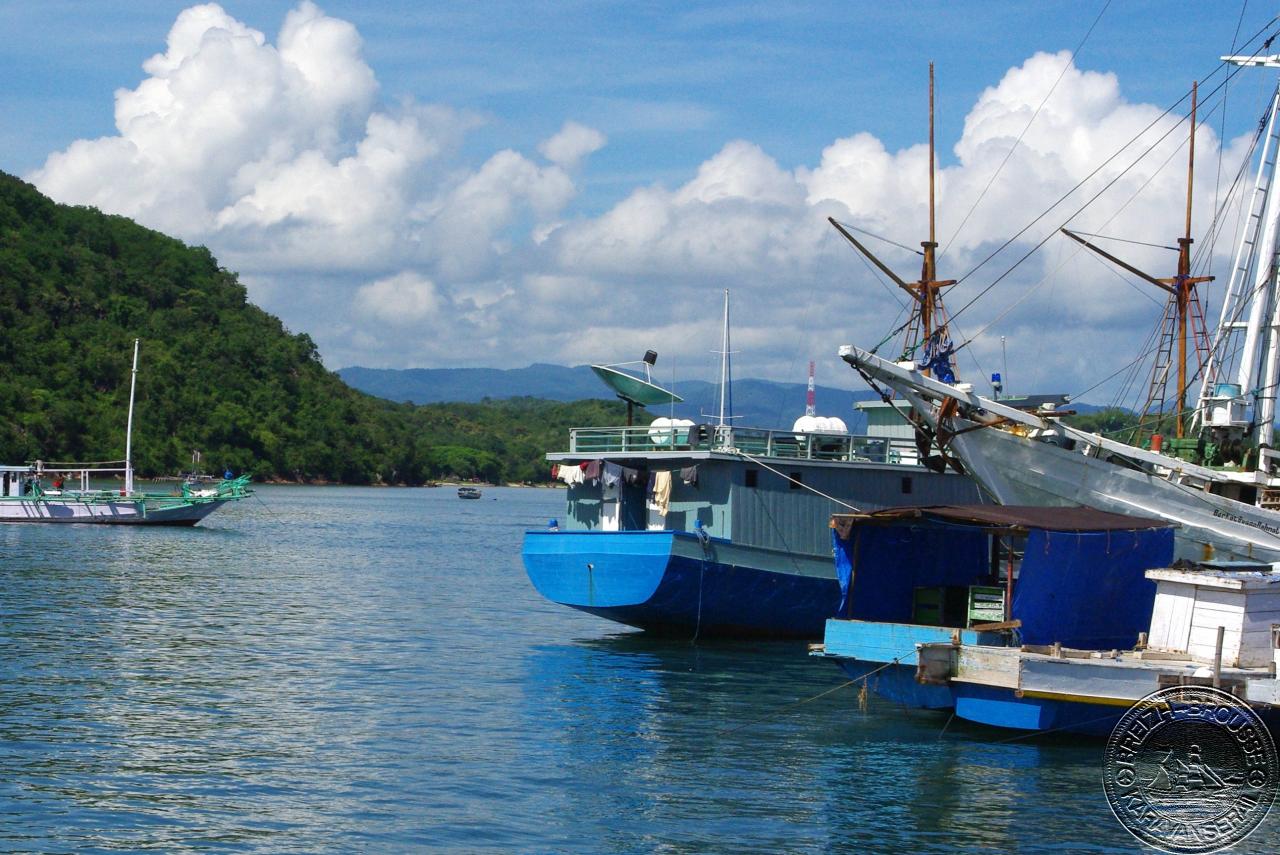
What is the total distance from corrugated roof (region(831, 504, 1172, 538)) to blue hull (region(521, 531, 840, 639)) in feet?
22.6

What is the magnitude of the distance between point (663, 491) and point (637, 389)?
2.76 meters

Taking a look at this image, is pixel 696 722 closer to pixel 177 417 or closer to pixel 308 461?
pixel 177 417

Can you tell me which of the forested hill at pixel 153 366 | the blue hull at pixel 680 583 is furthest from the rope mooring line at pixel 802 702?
the forested hill at pixel 153 366

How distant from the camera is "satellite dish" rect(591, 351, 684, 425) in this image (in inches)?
1352

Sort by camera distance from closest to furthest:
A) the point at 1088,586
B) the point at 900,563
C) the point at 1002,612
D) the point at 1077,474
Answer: the point at 1088,586 → the point at 1002,612 → the point at 900,563 → the point at 1077,474

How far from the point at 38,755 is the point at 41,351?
132 meters

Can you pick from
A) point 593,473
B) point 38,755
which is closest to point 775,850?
point 38,755

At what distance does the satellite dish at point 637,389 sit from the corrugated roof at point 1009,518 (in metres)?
9.82

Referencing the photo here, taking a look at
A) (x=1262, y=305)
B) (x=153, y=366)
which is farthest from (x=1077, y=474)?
(x=153, y=366)

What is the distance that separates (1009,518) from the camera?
2323 centimetres

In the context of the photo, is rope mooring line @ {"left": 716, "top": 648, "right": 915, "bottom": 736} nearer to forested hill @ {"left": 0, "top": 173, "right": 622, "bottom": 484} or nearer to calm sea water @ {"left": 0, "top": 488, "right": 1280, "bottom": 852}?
calm sea water @ {"left": 0, "top": 488, "right": 1280, "bottom": 852}

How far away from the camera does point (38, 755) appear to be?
20891 millimetres

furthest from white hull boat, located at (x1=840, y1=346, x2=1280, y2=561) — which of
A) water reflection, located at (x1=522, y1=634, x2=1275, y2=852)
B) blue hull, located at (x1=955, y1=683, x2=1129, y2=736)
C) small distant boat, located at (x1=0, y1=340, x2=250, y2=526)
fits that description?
small distant boat, located at (x1=0, y1=340, x2=250, y2=526)

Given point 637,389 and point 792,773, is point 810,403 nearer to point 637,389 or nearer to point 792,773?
point 637,389
